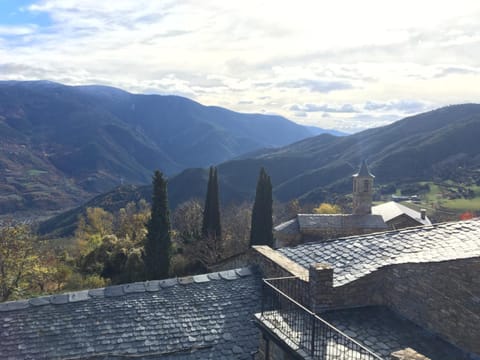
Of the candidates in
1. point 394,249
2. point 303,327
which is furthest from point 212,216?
point 303,327

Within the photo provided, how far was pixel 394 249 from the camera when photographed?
10.4 metres

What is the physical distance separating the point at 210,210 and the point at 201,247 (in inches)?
189

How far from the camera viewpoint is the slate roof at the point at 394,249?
30.6 feet

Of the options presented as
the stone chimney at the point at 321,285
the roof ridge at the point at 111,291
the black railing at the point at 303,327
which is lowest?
the roof ridge at the point at 111,291

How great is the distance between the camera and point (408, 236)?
11062 millimetres

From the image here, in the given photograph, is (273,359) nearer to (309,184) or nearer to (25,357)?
(25,357)

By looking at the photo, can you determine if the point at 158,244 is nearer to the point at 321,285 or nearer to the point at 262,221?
the point at 262,221

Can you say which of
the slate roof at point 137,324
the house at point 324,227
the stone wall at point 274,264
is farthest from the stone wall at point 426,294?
the house at point 324,227

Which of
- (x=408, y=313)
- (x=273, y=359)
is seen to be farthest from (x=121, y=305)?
(x=408, y=313)

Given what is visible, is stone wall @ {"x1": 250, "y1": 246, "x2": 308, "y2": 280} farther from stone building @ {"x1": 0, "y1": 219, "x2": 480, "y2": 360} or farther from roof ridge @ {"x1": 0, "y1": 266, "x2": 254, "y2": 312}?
roof ridge @ {"x1": 0, "y1": 266, "x2": 254, "y2": 312}

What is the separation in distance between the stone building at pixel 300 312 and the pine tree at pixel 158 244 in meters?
20.4

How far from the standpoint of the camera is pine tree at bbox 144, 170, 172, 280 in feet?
104

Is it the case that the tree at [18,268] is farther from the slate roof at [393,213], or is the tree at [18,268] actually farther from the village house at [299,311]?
the slate roof at [393,213]

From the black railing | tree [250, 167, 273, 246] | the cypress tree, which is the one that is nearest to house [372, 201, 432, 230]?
tree [250, 167, 273, 246]
